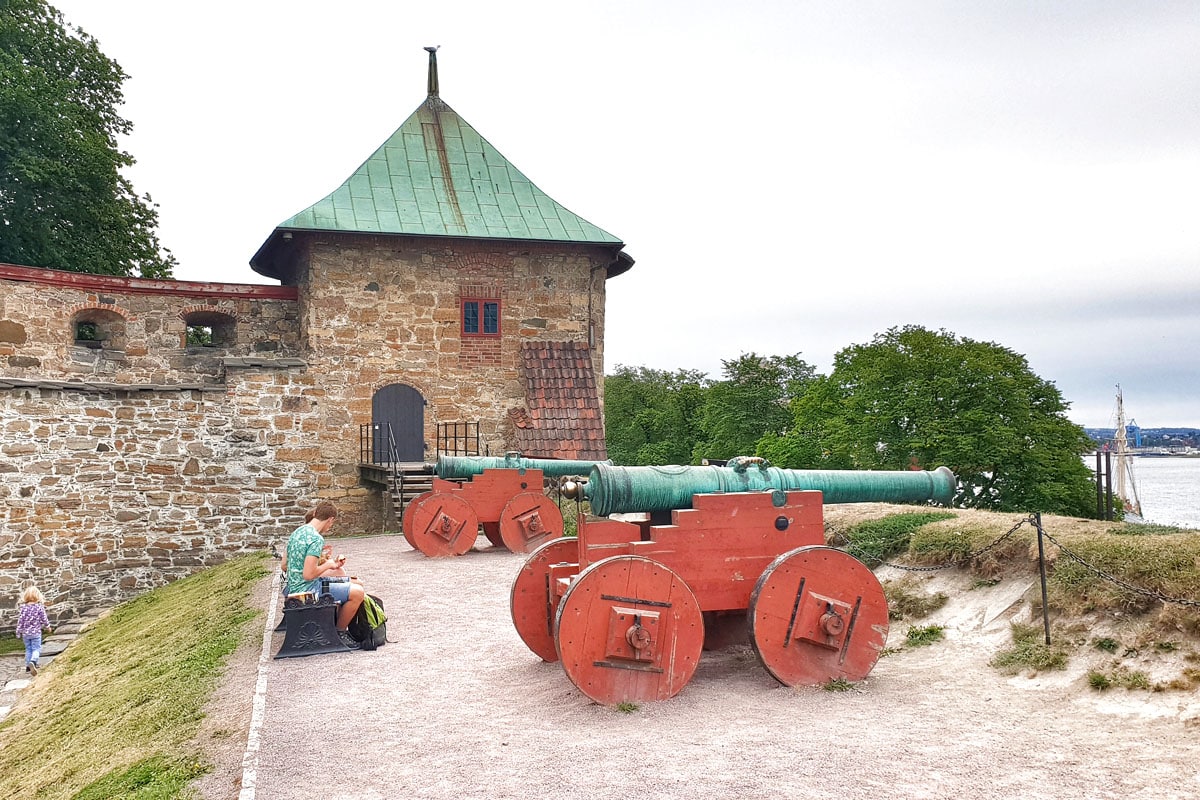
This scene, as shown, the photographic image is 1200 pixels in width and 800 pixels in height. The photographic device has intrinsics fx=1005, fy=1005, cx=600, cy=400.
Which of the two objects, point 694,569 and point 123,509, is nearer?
point 694,569

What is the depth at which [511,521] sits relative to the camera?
12133 mm

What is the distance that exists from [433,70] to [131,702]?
1511 centimetres

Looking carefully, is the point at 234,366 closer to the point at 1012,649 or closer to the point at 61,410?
the point at 61,410

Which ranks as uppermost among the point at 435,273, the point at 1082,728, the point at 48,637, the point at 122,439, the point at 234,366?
the point at 435,273

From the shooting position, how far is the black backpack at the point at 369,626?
736 centimetres

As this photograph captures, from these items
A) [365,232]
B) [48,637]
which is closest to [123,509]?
[48,637]

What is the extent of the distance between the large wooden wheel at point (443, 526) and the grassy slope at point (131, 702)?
77.9 inches

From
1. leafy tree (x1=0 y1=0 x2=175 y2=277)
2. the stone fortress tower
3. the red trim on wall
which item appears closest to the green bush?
the stone fortress tower

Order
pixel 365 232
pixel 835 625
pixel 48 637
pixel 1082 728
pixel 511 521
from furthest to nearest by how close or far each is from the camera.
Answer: pixel 365 232, pixel 48 637, pixel 511 521, pixel 835 625, pixel 1082 728

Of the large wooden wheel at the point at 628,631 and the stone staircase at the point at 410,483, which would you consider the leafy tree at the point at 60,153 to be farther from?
the large wooden wheel at the point at 628,631

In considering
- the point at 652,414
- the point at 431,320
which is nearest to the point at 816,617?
the point at 431,320

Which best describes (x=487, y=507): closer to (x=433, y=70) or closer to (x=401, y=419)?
(x=401, y=419)

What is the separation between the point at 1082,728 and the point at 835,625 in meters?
1.35

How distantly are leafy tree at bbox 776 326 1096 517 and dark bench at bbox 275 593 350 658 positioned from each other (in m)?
10.6
